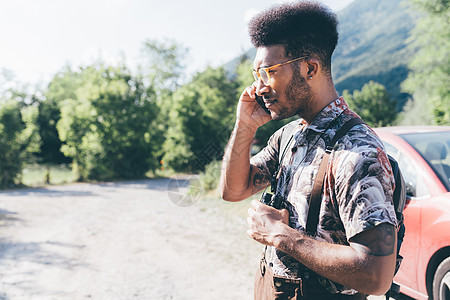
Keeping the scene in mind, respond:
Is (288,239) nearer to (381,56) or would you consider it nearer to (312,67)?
(312,67)

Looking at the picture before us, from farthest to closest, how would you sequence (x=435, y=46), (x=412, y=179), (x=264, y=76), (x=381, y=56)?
(x=381, y=56) < (x=435, y=46) < (x=412, y=179) < (x=264, y=76)

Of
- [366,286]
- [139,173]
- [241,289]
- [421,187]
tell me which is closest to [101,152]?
[139,173]

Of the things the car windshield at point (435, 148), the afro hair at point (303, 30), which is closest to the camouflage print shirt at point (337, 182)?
the afro hair at point (303, 30)

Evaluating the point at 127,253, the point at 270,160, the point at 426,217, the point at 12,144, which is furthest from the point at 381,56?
the point at 270,160

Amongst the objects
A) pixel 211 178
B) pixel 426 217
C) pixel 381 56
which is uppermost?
pixel 381 56

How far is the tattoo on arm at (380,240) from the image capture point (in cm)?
123

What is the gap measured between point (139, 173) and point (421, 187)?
21458 mm

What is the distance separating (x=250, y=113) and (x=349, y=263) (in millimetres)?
947

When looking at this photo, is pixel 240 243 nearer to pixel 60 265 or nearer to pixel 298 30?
pixel 60 265

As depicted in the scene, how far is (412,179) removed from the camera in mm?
3602

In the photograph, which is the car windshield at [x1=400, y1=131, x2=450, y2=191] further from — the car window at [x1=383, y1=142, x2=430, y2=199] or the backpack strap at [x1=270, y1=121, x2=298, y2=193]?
the backpack strap at [x1=270, y1=121, x2=298, y2=193]

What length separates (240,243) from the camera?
6645 millimetres

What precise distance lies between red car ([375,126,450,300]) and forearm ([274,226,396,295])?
7.48 ft

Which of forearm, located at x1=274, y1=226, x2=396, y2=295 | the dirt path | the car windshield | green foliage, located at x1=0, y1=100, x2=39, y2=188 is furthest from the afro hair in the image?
green foliage, located at x1=0, y1=100, x2=39, y2=188
